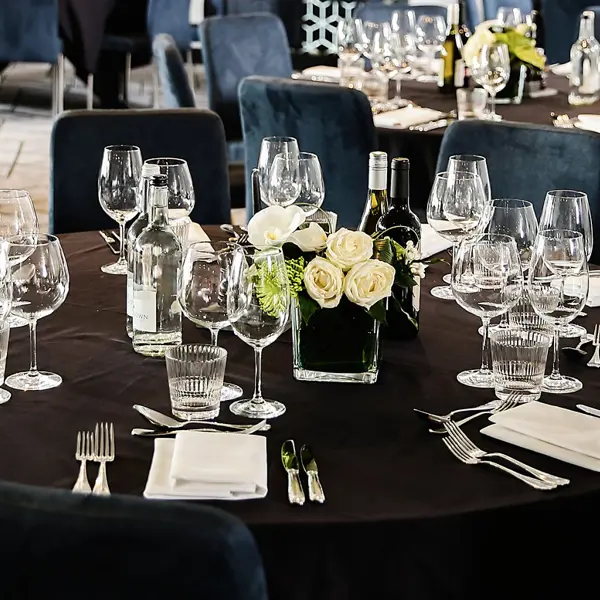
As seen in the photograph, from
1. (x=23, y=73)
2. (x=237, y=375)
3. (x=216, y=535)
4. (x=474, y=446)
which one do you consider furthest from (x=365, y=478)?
(x=23, y=73)

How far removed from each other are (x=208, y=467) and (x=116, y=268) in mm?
956

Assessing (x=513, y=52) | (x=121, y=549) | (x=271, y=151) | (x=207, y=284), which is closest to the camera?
(x=121, y=549)

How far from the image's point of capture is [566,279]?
1679 millimetres

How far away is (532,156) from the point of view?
271cm

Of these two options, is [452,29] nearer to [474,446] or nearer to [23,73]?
[474,446]

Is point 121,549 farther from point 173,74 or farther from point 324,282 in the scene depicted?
point 173,74

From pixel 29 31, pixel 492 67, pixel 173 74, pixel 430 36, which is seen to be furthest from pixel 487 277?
pixel 29 31

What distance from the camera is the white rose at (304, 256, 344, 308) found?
155 cm

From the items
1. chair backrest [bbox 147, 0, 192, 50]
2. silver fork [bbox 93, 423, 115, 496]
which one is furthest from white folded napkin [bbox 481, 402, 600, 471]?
chair backrest [bbox 147, 0, 192, 50]

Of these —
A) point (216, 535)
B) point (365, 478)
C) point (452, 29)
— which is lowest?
point (365, 478)

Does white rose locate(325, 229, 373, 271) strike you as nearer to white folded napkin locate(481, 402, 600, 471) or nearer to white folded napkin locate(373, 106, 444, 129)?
white folded napkin locate(481, 402, 600, 471)

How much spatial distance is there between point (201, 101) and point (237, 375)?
6.54 m

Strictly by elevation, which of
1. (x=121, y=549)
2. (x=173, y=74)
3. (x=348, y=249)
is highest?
(x=173, y=74)

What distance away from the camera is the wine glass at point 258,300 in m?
1.48
